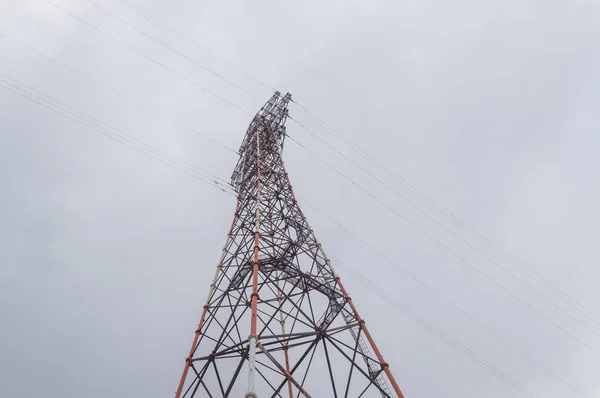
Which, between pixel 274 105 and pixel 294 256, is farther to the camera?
pixel 274 105

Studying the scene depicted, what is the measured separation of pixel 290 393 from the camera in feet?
40.8

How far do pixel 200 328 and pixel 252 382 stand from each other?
4.33 metres

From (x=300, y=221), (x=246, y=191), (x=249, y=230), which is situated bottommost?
(x=249, y=230)

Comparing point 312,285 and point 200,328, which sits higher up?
point 312,285

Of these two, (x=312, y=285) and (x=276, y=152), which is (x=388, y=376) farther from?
(x=276, y=152)

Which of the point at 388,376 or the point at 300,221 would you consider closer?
the point at 388,376

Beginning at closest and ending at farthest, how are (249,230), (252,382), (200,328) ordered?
(252,382), (200,328), (249,230)

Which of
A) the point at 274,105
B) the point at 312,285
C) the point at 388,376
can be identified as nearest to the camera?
the point at 388,376

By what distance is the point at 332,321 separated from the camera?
36.8 feet

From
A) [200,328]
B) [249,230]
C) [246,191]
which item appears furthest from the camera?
[246,191]

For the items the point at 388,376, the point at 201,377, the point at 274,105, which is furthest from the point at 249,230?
the point at 274,105

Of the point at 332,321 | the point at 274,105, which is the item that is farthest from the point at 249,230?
the point at 274,105

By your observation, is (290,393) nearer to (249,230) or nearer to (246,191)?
(249,230)

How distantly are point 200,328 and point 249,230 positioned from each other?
435 cm
